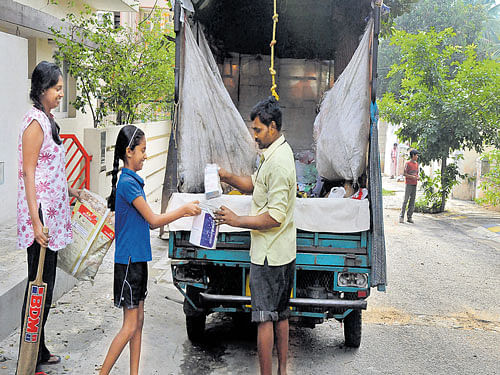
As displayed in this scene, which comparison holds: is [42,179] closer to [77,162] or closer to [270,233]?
[270,233]

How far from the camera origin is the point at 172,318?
19.0 ft

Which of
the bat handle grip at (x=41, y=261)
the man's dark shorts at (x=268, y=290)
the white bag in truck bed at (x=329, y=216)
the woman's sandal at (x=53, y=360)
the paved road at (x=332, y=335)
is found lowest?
the paved road at (x=332, y=335)

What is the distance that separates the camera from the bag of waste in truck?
163 inches

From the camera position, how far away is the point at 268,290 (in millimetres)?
3934

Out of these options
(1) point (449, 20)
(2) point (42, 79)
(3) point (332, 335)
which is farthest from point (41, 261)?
(1) point (449, 20)

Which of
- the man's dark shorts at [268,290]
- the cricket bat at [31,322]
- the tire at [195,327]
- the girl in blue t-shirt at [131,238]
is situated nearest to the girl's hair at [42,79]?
Answer: the girl in blue t-shirt at [131,238]

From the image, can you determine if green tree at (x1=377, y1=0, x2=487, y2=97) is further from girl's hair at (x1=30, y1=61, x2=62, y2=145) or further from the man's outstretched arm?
girl's hair at (x1=30, y1=61, x2=62, y2=145)

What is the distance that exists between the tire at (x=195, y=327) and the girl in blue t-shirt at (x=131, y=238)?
1.13m

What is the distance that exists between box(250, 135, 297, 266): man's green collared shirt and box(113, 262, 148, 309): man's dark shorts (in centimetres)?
79

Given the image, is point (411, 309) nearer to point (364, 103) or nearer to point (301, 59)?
point (364, 103)

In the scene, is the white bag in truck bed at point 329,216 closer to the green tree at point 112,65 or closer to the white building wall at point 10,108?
→ the white building wall at point 10,108

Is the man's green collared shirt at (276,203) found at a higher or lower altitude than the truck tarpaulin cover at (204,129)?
lower

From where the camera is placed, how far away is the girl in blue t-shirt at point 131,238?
369cm

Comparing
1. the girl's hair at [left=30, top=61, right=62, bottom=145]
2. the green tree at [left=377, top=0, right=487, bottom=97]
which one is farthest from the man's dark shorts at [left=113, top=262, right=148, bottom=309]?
the green tree at [left=377, top=0, right=487, bottom=97]
